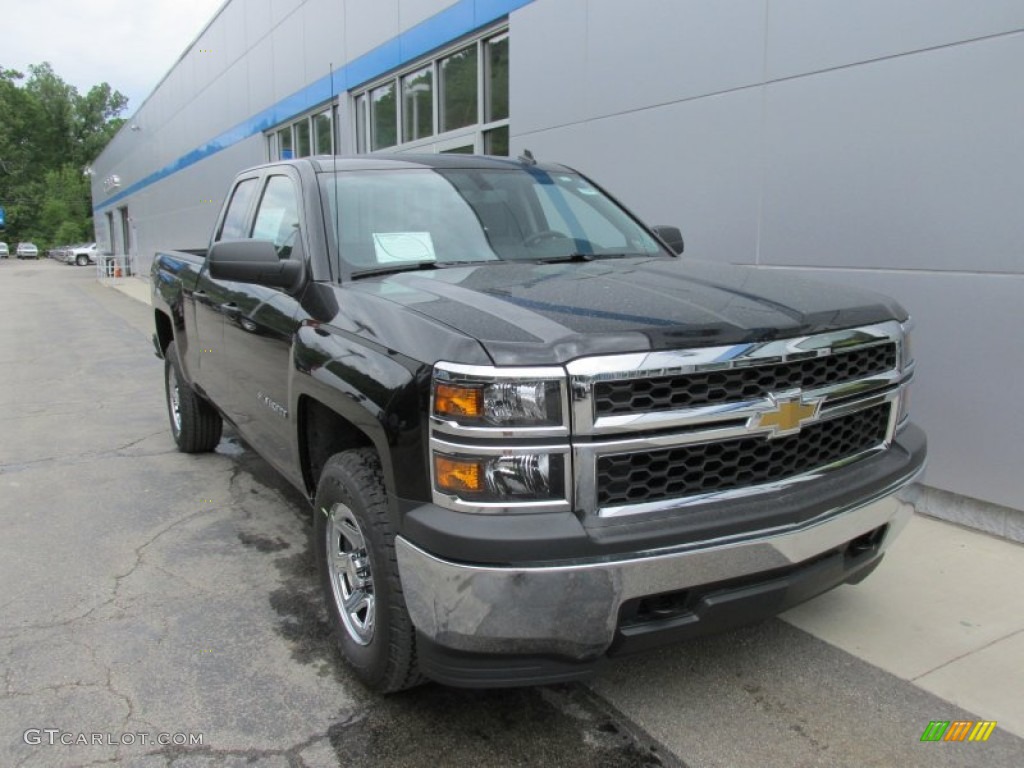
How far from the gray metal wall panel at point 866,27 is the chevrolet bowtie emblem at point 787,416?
3.10 m

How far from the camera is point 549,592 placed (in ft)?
6.95

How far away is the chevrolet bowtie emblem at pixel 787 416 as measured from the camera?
2.35 metres

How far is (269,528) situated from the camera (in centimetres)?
462

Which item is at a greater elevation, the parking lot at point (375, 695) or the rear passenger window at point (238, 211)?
the rear passenger window at point (238, 211)

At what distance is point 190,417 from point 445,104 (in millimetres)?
6227

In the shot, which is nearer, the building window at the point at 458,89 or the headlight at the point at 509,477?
the headlight at the point at 509,477

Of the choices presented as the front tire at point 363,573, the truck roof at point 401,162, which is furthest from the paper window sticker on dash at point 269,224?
the front tire at point 363,573

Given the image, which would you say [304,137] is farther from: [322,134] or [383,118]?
[383,118]

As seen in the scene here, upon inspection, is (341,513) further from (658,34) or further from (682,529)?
(658,34)

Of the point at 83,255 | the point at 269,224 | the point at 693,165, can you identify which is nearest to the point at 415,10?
the point at 693,165

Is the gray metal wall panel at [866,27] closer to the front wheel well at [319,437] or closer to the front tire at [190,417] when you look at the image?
the front wheel well at [319,437]

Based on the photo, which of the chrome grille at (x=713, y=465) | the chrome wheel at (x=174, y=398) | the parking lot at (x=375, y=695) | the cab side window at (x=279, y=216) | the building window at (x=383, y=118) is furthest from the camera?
the building window at (x=383, y=118)

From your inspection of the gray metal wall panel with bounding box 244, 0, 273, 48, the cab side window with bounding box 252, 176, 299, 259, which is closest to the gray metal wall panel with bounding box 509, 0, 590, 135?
the cab side window with bounding box 252, 176, 299, 259

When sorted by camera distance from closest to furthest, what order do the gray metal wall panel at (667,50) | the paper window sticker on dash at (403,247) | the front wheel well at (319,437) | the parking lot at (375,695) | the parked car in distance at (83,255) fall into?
the parking lot at (375,695) → the front wheel well at (319,437) → the paper window sticker on dash at (403,247) → the gray metal wall panel at (667,50) → the parked car in distance at (83,255)
